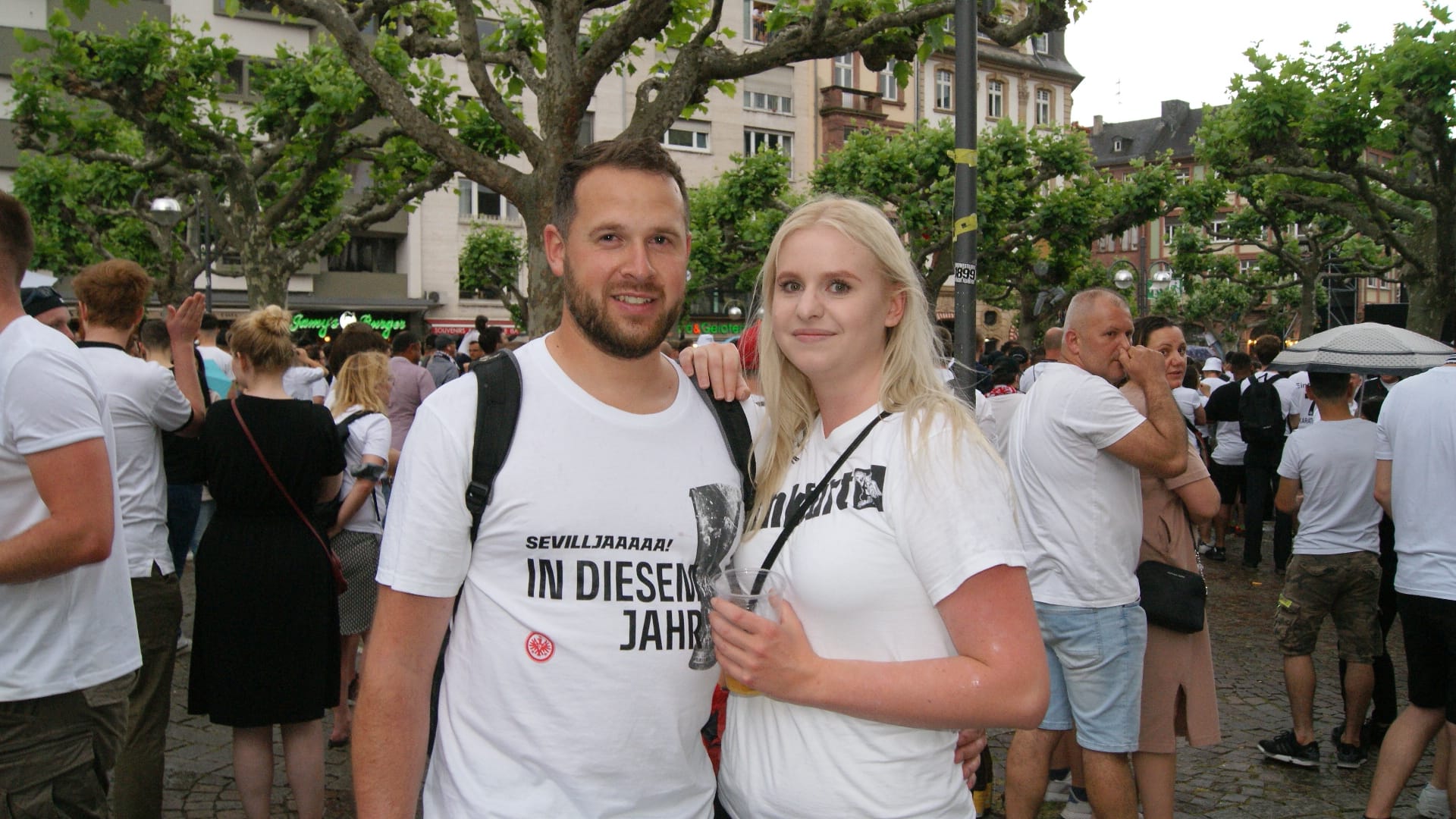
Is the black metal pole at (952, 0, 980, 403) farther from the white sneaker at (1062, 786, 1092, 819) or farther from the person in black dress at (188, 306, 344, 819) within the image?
the person in black dress at (188, 306, 344, 819)

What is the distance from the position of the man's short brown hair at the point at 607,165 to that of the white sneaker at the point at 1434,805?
4.75 metres

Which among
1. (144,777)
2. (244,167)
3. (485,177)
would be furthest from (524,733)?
(244,167)

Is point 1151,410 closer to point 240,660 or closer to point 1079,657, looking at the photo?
point 1079,657

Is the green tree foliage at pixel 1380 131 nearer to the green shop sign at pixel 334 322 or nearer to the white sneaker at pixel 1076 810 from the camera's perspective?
the white sneaker at pixel 1076 810

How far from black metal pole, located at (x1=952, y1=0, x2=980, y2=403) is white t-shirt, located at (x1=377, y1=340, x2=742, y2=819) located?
142 inches

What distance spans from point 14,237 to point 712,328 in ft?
122

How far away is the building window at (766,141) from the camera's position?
3828cm

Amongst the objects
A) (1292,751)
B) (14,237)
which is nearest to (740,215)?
(1292,751)

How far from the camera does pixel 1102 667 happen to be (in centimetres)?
393

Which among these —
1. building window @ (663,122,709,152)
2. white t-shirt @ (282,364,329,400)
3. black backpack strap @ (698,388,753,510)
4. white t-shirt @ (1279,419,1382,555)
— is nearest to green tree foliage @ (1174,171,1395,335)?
white t-shirt @ (1279,419,1382,555)

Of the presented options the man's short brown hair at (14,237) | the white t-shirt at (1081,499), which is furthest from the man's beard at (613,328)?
the white t-shirt at (1081,499)

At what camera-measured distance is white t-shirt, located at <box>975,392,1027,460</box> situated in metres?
4.91

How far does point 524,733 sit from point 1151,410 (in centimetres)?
284

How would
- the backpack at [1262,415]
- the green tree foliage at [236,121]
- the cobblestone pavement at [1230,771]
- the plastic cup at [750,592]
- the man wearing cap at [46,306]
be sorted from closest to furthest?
the plastic cup at [750,592] < the man wearing cap at [46,306] < the cobblestone pavement at [1230,771] < the backpack at [1262,415] < the green tree foliage at [236,121]
